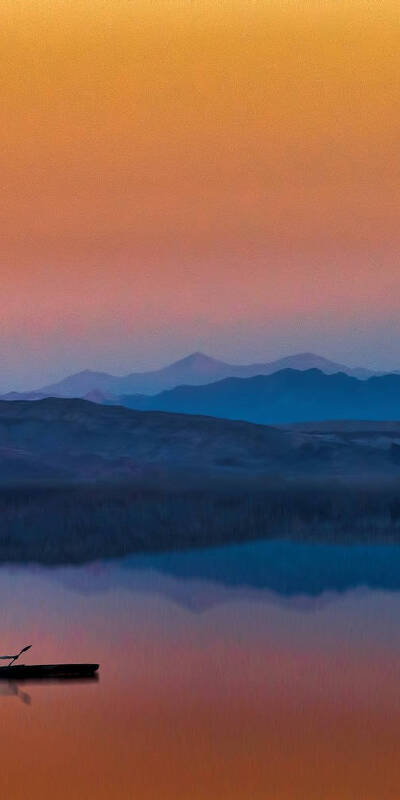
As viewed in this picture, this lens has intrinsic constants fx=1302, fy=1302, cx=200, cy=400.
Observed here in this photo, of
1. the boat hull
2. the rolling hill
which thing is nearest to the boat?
the boat hull

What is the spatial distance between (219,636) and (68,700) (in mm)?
7901

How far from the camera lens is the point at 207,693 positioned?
85.5 ft

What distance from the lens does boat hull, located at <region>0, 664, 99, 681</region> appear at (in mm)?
25516

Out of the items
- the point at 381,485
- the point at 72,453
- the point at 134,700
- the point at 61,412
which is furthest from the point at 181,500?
the point at 134,700

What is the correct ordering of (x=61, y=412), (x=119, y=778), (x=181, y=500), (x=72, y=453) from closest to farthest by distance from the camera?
(x=119, y=778)
(x=181, y=500)
(x=72, y=453)
(x=61, y=412)

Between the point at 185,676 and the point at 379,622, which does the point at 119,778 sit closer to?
the point at 185,676

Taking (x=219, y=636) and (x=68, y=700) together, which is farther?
(x=219, y=636)

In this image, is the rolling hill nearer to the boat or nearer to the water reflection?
the boat

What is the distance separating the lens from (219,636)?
3216cm

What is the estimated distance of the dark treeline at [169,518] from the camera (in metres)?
55.0

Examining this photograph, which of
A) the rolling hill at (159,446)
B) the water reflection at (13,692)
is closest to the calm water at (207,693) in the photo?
the water reflection at (13,692)

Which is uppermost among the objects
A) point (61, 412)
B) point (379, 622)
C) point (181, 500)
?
point (61, 412)

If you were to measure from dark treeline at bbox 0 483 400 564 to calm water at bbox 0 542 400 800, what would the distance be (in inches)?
487

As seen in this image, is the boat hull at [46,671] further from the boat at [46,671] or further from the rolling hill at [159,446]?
the rolling hill at [159,446]
